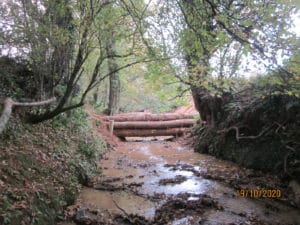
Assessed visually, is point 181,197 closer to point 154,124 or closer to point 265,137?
point 265,137

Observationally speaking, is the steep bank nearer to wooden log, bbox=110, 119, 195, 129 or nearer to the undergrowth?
the undergrowth

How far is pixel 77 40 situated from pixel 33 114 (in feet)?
6.73

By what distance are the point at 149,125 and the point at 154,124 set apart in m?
0.27

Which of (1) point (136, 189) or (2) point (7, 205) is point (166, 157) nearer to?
(1) point (136, 189)

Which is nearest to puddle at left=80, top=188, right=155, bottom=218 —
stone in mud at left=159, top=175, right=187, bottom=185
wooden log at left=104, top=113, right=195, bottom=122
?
A: stone in mud at left=159, top=175, right=187, bottom=185

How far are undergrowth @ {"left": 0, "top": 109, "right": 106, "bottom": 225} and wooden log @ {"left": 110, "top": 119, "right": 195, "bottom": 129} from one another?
626 centimetres

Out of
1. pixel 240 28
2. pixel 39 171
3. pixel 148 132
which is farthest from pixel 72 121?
pixel 148 132

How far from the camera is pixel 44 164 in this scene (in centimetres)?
529

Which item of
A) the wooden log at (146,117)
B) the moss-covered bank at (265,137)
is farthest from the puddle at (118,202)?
the wooden log at (146,117)

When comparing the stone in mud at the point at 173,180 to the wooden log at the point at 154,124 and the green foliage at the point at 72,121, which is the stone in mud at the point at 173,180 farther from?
the wooden log at the point at 154,124

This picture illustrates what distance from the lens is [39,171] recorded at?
4945 mm

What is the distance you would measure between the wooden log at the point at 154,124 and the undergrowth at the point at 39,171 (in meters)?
6.26

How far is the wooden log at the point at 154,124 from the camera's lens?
A: 1418 centimetres

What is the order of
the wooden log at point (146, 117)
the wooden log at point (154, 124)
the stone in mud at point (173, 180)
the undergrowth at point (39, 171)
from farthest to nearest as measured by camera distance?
the wooden log at point (146, 117), the wooden log at point (154, 124), the stone in mud at point (173, 180), the undergrowth at point (39, 171)
